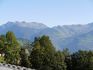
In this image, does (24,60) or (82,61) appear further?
(24,60)

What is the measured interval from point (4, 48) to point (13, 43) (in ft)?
15.9

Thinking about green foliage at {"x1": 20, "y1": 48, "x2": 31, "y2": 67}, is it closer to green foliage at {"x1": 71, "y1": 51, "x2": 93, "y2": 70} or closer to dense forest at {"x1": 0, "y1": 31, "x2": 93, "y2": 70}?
dense forest at {"x1": 0, "y1": 31, "x2": 93, "y2": 70}

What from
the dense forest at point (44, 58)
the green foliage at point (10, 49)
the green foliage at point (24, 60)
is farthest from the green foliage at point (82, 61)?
the green foliage at point (10, 49)

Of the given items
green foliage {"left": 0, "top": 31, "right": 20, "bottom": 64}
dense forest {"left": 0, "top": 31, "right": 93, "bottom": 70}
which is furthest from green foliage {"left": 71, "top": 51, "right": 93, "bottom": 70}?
green foliage {"left": 0, "top": 31, "right": 20, "bottom": 64}

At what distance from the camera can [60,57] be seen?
112688 millimetres

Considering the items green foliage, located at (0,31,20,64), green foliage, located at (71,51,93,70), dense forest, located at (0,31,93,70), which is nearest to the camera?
green foliage, located at (71,51,93,70)

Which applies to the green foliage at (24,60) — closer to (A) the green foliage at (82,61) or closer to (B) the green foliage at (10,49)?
(B) the green foliage at (10,49)

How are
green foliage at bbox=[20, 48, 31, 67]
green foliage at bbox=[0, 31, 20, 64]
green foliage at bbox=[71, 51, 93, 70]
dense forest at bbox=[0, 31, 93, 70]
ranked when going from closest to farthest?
green foliage at bbox=[71, 51, 93, 70]
dense forest at bbox=[0, 31, 93, 70]
green foliage at bbox=[20, 48, 31, 67]
green foliage at bbox=[0, 31, 20, 64]

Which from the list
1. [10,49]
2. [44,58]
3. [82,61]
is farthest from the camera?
[10,49]

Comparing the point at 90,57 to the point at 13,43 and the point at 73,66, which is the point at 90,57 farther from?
the point at 13,43

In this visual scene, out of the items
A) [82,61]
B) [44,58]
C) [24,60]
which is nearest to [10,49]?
[24,60]

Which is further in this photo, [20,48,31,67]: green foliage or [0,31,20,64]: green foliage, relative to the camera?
[0,31,20,64]: green foliage

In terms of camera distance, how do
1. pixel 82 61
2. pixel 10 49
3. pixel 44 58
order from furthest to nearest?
pixel 10 49, pixel 82 61, pixel 44 58

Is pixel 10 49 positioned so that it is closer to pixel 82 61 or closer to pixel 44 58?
pixel 44 58
